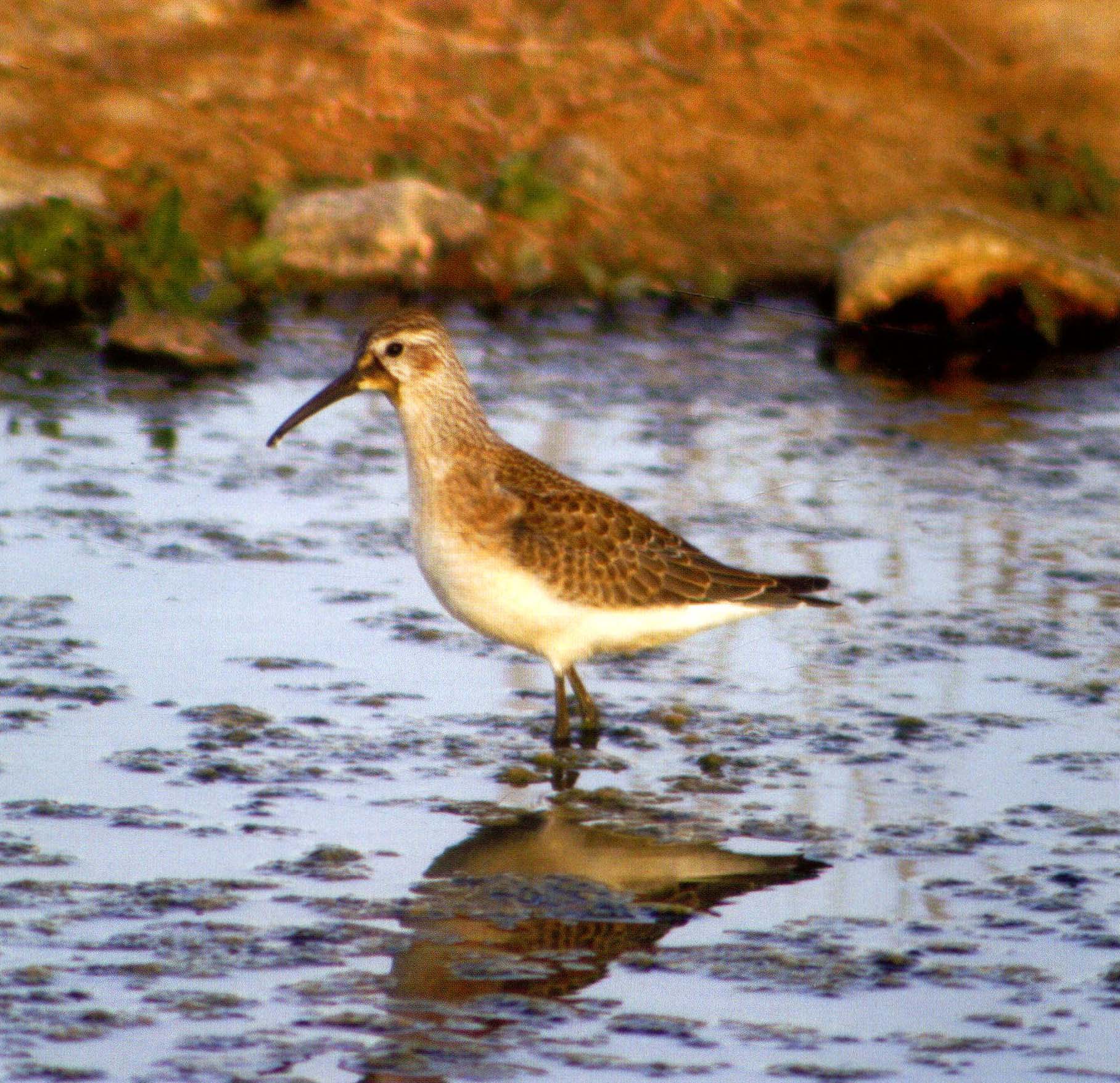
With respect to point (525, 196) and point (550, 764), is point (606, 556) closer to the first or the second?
point (550, 764)

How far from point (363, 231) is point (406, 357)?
6.61 meters

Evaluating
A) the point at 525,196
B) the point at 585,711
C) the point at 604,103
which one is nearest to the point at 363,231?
the point at 525,196

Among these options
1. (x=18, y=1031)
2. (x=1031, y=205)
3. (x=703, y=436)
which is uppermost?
(x=1031, y=205)

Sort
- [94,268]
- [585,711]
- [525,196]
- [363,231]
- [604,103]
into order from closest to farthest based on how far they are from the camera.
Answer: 1. [585,711]
2. [94,268]
3. [363,231]
4. [525,196]
5. [604,103]

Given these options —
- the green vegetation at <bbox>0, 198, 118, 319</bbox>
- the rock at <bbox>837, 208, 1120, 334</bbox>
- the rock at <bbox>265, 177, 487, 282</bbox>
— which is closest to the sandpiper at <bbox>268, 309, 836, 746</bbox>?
the green vegetation at <bbox>0, 198, 118, 319</bbox>

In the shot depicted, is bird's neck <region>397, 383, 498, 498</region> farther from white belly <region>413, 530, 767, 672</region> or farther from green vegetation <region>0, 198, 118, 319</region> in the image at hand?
green vegetation <region>0, 198, 118, 319</region>

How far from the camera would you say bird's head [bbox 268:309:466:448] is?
7.83 metres

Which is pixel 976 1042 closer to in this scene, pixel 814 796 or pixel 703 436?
pixel 814 796

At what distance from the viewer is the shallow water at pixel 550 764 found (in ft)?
17.6

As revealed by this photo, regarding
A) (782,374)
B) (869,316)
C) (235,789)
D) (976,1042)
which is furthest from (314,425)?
(976,1042)

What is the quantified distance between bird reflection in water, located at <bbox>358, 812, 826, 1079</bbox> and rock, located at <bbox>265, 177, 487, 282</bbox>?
7954 millimetres

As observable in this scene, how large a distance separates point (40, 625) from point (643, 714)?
8.08ft

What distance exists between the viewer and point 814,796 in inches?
281

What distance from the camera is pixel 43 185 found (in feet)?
46.4
